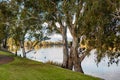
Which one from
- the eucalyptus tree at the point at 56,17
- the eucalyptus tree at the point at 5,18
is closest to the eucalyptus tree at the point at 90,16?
the eucalyptus tree at the point at 56,17

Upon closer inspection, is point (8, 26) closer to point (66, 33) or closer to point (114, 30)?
point (66, 33)

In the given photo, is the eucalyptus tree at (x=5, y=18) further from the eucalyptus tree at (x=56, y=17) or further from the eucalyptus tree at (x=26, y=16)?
the eucalyptus tree at (x=56, y=17)

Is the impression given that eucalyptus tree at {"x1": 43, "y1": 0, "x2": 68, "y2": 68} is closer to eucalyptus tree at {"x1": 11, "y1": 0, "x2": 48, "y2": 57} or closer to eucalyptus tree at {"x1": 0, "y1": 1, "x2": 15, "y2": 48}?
eucalyptus tree at {"x1": 11, "y1": 0, "x2": 48, "y2": 57}

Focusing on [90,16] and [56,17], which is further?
[56,17]

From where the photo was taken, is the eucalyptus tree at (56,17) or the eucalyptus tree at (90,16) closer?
the eucalyptus tree at (90,16)

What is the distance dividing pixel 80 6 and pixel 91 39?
3.72 meters

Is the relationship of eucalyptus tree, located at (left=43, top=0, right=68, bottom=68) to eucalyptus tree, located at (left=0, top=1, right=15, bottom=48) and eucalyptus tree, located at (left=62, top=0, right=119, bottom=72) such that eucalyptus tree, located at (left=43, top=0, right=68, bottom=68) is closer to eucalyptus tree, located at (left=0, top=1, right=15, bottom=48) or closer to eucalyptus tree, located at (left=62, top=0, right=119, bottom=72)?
eucalyptus tree, located at (left=62, top=0, right=119, bottom=72)

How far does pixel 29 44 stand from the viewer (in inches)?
1984

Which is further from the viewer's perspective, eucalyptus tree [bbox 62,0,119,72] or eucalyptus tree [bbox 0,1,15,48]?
eucalyptus tree [bbox 0,1,15,48]

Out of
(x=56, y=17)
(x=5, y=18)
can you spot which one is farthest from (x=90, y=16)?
(x=5, y=18)

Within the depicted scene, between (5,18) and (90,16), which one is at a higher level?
(5,18)

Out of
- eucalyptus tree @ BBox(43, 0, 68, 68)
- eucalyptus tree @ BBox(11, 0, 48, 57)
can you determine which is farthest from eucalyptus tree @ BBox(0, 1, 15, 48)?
eucalyptus tree @ BBox(43, 0, 68, 68)

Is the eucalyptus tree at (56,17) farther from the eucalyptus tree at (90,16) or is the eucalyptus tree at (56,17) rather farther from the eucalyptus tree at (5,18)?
the eucalyptus tree at (5,18)

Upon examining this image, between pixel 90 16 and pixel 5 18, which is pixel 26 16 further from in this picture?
pixel 90 16
